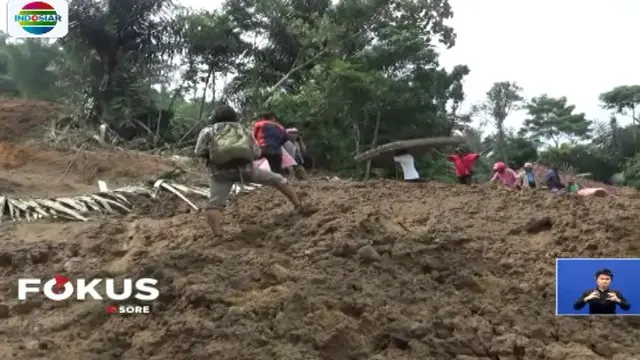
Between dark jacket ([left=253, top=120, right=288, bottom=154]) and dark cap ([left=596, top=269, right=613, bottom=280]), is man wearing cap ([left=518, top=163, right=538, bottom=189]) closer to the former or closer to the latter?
dark jacket ([left=253, top=120, right=288, bottom=154])

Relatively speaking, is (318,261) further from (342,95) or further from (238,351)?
(342,95)

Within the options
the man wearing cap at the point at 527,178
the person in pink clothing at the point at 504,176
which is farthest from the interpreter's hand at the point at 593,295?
the man wearing cap at the point at 527,178

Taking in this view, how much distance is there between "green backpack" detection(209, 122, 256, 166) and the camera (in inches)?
174

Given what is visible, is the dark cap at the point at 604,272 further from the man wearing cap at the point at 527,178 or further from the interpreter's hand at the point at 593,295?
the man wearing cap at the point at 527,178

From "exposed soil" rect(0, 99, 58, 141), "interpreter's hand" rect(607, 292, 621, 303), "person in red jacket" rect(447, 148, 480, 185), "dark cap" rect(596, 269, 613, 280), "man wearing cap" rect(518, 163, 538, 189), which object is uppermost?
"exposed soil" rect(0, 99, 58, 141)

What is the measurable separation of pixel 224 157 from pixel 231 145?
0.08 metres

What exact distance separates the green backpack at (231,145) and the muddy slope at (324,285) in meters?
0.41

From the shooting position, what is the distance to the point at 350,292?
3842 millimetres

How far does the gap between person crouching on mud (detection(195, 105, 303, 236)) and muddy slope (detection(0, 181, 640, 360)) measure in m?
0.21

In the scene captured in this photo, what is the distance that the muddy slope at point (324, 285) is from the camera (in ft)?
11.4

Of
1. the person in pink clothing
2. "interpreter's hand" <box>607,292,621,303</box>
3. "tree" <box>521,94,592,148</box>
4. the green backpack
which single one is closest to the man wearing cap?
the person in pink clothing

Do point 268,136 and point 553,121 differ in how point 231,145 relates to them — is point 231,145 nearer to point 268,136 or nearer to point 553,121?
point 268,136

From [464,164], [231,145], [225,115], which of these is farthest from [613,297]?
[464,164]

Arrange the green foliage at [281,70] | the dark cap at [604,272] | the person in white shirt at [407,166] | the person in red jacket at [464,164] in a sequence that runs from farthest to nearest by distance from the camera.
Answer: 1. the green foliage at [281,70]
2. the person in red jacket at [464,164]
3. the person in white shirt at [407,166]
4. the dark cap at [604,272]
